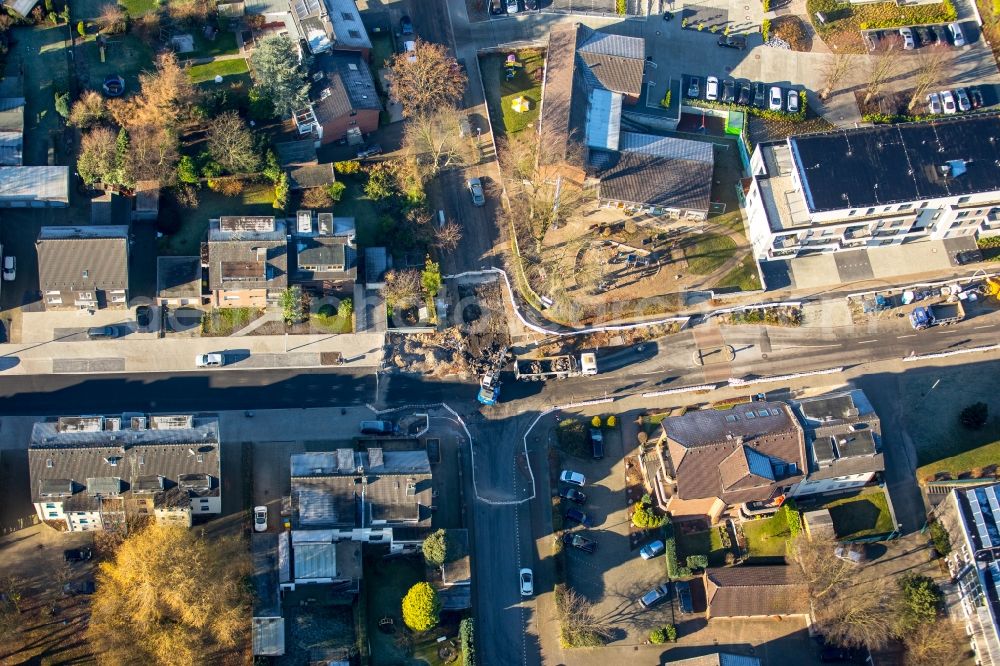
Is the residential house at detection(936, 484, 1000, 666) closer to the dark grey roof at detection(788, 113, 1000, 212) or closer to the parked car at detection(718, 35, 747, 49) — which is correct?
the dark grey roof at detection(788, 113, 1000, 212)

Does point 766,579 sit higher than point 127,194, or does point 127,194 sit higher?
point 127,194

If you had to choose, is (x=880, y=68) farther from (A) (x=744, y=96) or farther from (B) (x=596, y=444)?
(B) (x=596, y=444)

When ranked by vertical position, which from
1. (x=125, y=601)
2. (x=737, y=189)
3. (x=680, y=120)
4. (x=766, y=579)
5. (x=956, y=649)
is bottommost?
(x=956, y=649)

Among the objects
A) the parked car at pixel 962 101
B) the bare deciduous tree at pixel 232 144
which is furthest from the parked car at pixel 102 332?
the parked car at pixel 962 101

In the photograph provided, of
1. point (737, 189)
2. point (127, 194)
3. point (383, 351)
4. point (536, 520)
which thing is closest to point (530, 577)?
point (536, 520)

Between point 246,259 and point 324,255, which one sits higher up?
point 246,259

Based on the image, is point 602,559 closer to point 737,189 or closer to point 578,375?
point 578,375

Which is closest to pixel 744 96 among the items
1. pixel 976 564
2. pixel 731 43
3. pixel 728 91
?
pixel 728 91
